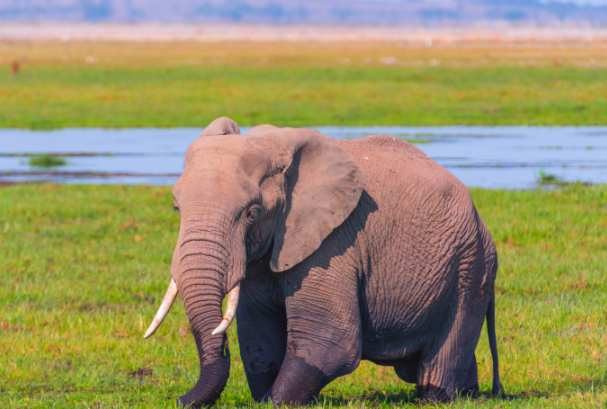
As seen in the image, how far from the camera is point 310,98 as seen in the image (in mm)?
36250

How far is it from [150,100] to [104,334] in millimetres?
29623

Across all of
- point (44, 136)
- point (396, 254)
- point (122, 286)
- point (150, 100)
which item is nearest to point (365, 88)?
point (150, 100)

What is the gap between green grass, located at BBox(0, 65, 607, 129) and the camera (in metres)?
30.4

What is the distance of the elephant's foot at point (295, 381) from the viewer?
17.4 ft

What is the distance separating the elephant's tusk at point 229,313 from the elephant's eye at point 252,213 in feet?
1.39

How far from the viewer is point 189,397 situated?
5098 mm

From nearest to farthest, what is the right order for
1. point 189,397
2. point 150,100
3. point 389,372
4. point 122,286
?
1. point 189,397
2. point 389,372
3. point 122,286
4. point 150,100

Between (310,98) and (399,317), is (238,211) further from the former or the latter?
(310,98)

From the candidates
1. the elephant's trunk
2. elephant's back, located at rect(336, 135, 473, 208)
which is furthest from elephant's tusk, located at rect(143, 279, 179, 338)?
elephant's back, located at rect(336, 135, 473, 208)

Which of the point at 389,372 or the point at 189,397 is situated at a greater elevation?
the point at 189,397

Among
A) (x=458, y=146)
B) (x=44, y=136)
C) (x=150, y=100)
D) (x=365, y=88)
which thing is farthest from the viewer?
(x=365, y=88)

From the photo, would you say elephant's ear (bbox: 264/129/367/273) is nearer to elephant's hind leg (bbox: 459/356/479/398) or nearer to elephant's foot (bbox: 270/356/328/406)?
elephant's foot (bbox: 270/356/328/406)

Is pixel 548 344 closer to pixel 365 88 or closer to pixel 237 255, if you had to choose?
pixel 237 255

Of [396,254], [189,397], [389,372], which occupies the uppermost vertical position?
[396,254]
